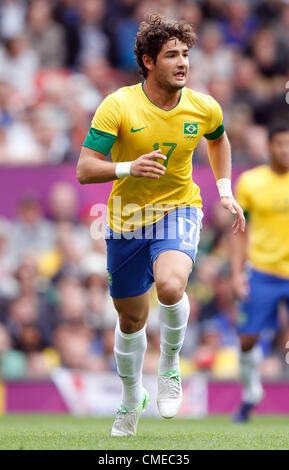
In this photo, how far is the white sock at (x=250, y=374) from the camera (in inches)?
386

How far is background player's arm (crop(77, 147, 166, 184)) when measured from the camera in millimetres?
6031

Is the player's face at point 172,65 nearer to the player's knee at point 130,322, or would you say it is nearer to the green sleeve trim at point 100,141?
the green sleeve trim at point 100,141

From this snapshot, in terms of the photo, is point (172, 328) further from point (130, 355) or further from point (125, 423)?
point (125, 423)

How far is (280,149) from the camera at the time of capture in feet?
31.9

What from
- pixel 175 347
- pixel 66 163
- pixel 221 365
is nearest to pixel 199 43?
pixel 66 163

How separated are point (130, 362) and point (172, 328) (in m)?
0.58

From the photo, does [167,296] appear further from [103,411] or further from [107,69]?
[107,69]

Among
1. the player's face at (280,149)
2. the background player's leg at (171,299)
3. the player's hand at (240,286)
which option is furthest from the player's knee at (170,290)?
the player's face at (280,149)

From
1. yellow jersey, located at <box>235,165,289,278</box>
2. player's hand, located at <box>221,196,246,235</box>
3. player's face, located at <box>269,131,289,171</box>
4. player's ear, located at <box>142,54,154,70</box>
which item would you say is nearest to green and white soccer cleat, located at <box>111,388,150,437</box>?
player's hand, located at <box>221,196,246,235</box>

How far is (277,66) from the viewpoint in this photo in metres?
15.5

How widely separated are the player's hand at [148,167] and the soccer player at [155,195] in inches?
8.5

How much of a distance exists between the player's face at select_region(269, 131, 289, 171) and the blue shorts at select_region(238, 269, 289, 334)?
3.73 feet

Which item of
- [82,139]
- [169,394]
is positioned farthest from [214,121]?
[82,139]

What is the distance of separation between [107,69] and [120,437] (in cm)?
947
